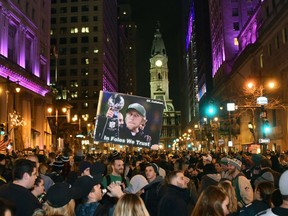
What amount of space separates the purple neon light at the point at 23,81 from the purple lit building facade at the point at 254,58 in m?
27.7

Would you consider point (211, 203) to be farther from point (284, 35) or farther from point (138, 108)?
point (284, 35)

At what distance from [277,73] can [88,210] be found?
42555mm

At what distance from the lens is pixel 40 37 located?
2694 inches

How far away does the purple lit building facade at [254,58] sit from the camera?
4406cm

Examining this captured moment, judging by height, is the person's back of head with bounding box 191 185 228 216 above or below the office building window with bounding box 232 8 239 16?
below

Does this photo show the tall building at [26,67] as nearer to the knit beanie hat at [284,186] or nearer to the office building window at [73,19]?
the knit beanie hat at [284,186]

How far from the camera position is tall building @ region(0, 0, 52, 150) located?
162 ft

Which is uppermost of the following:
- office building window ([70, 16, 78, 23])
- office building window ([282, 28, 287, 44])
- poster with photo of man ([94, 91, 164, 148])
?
office building window ([70, 16, 78, 23])

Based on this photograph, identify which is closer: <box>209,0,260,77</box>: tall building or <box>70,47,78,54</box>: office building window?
<box>209,0,260,77</box>: tall building

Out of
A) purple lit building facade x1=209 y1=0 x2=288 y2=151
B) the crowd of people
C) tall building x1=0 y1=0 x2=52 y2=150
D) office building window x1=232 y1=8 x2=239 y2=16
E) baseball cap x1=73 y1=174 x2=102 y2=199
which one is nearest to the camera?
the crowd of people

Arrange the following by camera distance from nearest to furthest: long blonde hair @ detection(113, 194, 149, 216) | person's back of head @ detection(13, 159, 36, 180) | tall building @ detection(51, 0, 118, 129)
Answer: long blonde hair @ detection(113, 194, 149, 216)
person's back of head @ detection(13, 159, 36, 180)
tall building @ detection(51, 0, 118, 129)

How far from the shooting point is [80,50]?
124062mm

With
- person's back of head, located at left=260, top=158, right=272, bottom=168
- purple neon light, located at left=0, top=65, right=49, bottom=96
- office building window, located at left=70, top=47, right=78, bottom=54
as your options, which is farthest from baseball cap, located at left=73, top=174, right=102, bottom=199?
office building window, located at left=70, top=47, right=78, bottom=54

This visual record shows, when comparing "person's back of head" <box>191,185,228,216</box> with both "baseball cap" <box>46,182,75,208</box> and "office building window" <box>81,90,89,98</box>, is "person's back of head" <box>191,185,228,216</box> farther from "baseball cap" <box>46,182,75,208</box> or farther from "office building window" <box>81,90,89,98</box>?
"office building window" <box>81,90,89,98</box>
